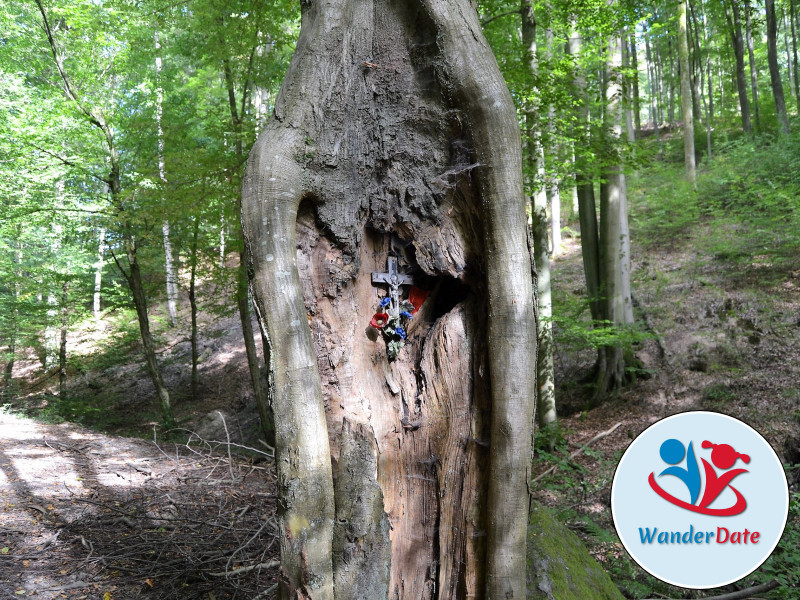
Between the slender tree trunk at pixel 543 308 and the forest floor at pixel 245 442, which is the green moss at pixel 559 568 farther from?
the slender tree trunk at pixel 543 308

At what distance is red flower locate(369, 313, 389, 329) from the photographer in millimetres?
2727

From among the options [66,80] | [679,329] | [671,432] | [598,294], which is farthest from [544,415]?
[66,80]

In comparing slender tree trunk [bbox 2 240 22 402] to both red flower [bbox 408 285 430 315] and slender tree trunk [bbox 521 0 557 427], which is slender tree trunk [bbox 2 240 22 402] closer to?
slender tree trunk [bbox 521 0 557 427]

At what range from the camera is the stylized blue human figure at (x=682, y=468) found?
11.5ft

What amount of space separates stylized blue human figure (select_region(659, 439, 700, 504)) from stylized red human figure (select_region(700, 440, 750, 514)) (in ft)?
0.20

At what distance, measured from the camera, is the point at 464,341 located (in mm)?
2705

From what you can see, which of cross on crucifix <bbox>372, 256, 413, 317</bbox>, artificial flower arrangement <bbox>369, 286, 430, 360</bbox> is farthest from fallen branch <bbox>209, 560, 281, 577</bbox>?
cross on crucifix <bbox>372, 256, 413, 317</bbox>

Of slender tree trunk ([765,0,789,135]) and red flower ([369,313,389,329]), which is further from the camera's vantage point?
slender tree trunk ([765,0,789,135])

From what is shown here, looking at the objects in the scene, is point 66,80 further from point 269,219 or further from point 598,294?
point 598,294

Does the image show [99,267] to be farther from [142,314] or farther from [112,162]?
[112,162]

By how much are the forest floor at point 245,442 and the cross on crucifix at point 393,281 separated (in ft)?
7.73

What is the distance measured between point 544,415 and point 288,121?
6691mm

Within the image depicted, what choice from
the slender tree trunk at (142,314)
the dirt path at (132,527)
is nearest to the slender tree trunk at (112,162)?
the slender tree trunk at (142,314)

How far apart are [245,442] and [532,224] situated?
6932mm
